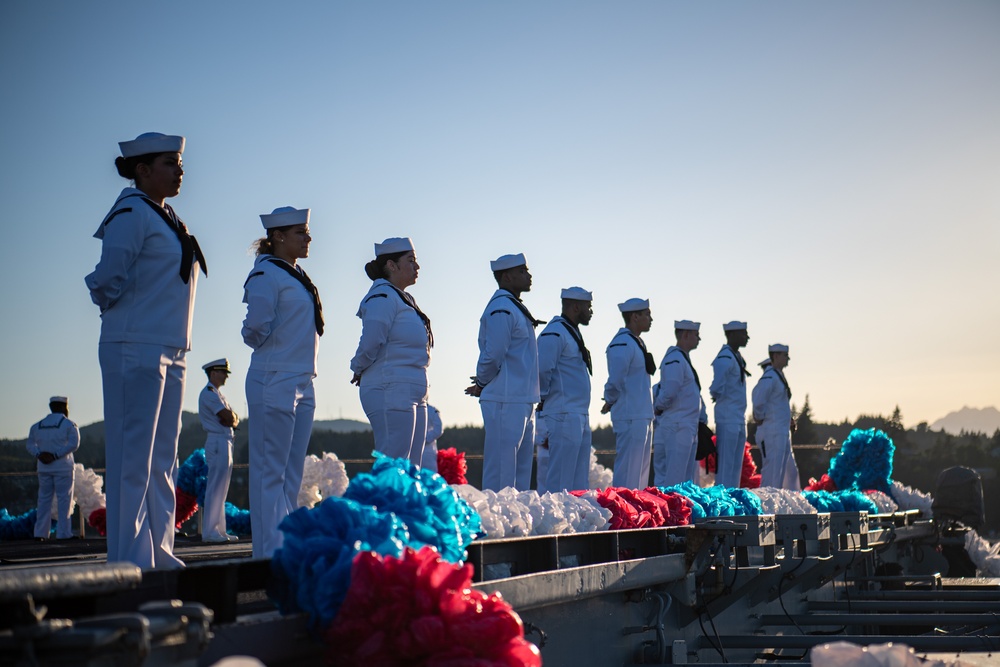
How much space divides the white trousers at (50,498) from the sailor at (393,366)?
1011cm

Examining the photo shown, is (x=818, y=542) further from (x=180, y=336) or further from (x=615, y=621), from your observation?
(x=180, y=336)

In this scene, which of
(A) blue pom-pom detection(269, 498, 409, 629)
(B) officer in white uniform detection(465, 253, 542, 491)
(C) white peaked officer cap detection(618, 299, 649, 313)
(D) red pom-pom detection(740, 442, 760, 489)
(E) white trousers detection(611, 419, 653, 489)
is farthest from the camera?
(D) red pom-pom detection(740, 442, 760, 489)

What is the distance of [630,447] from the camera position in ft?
42.4

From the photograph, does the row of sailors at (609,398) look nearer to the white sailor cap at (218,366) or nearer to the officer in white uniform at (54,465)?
the white sailor cap at (218,366)

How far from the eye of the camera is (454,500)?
154 inches

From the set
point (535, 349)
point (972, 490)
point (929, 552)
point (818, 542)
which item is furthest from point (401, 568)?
point (972, 490)

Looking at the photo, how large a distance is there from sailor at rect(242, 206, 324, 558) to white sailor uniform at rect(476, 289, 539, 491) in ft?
9.52

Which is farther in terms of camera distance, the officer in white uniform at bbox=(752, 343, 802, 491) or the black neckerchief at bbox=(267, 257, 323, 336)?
the officer in white uniform at bbox=(752, 343, 802, 491)

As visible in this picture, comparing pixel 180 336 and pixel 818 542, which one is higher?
pixel 180 336

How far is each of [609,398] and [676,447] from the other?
6.59ft

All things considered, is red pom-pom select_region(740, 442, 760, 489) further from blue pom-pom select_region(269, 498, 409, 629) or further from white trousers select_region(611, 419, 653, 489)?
blue pom-pom select_region(269, 498, 409, 629)

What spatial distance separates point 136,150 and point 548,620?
2924 millimetres

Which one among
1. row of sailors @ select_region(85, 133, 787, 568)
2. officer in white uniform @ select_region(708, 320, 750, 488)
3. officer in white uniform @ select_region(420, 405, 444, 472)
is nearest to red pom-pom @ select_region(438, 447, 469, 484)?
officer in white uniform @ select_region(420, 405, 444, 472)

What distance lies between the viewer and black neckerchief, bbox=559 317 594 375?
1121cm
